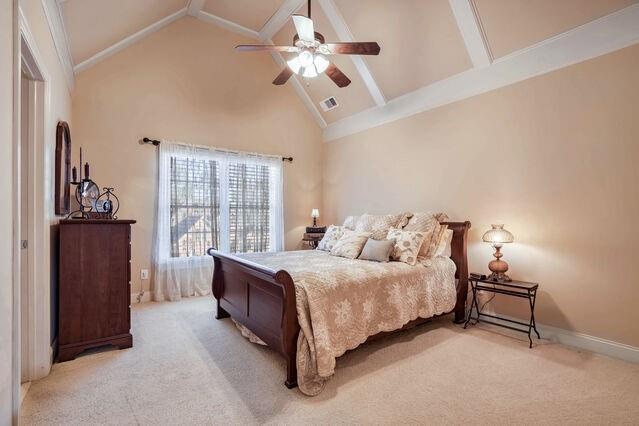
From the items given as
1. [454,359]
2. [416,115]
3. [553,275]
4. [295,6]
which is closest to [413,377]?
[454,359]

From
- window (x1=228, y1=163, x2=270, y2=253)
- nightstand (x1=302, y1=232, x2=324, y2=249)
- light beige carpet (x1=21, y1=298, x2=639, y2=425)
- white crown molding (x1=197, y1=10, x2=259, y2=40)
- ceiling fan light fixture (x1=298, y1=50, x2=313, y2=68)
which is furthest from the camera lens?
nightstand (x1=302, y1=232, x2=324, y2=249)

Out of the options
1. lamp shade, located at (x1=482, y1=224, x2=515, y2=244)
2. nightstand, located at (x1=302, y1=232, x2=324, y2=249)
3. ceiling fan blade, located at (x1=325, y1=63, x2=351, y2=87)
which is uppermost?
ceiling fan blade, located at (x1=325, y1=63, x2=351, y2=87)

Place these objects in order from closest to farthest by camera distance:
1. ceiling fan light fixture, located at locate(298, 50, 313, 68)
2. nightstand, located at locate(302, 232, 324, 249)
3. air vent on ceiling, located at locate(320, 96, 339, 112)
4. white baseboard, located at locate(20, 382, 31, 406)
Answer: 1. white baseboard, located at locate(20, 382, 31, 406)
2. ceiling fan light fixture, located at locate(298, 50, 313, 68)
3. nightstand, located at locate(302, 232, 324, 249)
4. air vent on ceiling, located at locate(320, 96, 339, 112)

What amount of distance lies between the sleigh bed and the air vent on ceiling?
9.31ft

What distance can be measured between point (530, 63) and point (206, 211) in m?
4.43

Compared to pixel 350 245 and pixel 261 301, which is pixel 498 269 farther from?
pixel 261 301

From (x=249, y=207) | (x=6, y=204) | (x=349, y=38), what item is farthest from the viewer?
(x=249, y=207)

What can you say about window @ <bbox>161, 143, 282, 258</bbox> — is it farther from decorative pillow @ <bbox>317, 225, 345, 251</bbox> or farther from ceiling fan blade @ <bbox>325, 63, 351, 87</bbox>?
ceiling fan blade @ <bbox>325, 63, 351, 87</bbox>

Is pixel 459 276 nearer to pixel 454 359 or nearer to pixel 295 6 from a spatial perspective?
pixel 454 359

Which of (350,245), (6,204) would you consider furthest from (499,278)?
(6,204)

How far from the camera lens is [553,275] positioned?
3131 mm

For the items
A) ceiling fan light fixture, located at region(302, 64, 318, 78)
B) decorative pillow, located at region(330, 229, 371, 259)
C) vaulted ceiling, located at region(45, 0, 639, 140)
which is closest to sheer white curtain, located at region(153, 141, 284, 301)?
vaulted ceiling, located at region(45, 0, 639, 140)

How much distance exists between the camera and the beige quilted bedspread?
2.22 m

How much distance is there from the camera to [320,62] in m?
3.06
